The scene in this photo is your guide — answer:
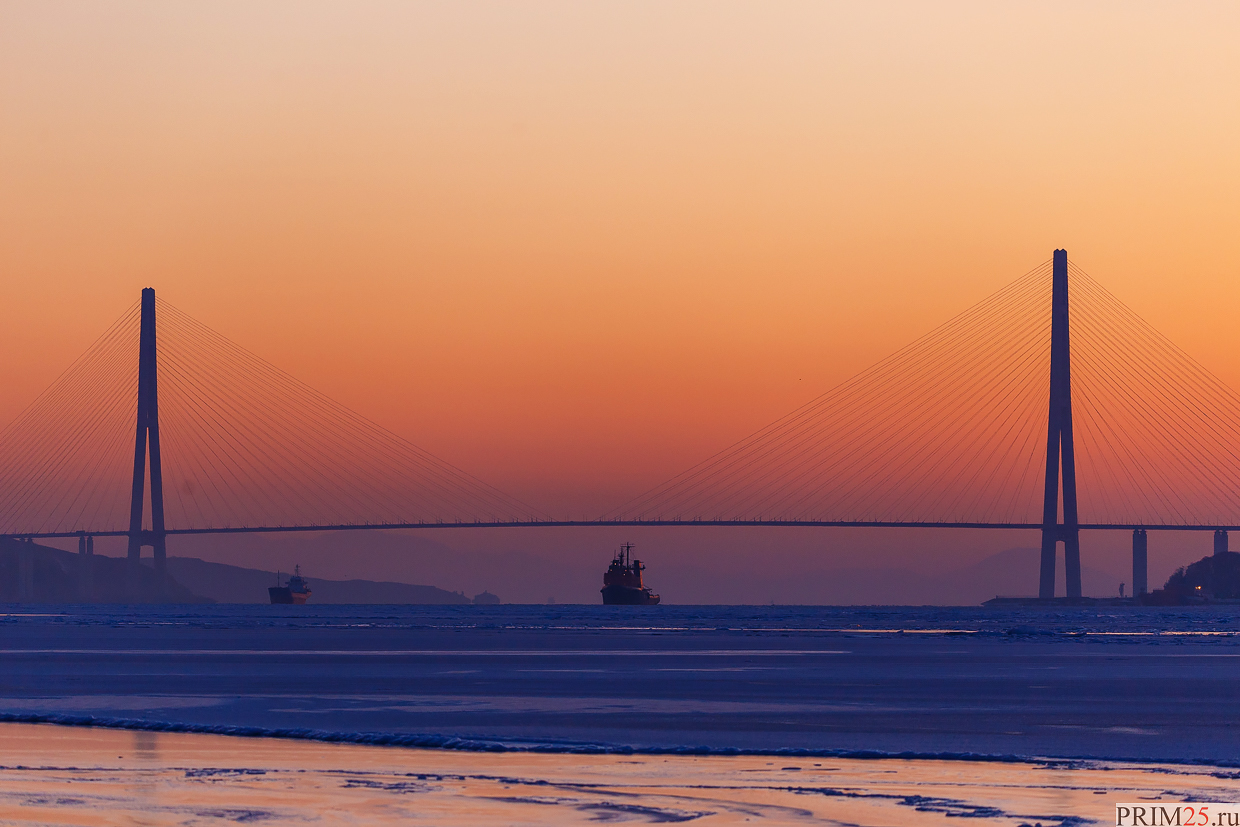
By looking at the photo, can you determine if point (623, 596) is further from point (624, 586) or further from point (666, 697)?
point (666, 697)

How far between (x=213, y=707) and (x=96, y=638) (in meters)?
23.2

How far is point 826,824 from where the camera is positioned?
9039 millimetres

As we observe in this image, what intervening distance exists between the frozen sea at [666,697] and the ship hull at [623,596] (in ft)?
253

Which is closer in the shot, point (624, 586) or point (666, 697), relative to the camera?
point (666, 697)

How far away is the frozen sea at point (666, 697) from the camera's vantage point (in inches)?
524

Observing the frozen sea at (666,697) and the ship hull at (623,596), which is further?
the ship hull at (623,596)

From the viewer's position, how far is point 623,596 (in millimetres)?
110438

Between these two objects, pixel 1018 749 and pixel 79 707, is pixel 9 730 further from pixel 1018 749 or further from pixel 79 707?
pixel 1018 749

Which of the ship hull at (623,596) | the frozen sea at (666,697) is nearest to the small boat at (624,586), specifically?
the ship hull at (623,596)

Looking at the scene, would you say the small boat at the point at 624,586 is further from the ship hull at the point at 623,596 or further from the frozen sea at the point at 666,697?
the frozen sea at the point at 666,697

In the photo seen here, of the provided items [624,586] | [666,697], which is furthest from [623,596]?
[666,697]

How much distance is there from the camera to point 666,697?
1809cm

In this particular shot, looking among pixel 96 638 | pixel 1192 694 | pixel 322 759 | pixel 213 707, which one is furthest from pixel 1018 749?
pixel 96 638

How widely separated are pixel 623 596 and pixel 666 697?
9293 cm
